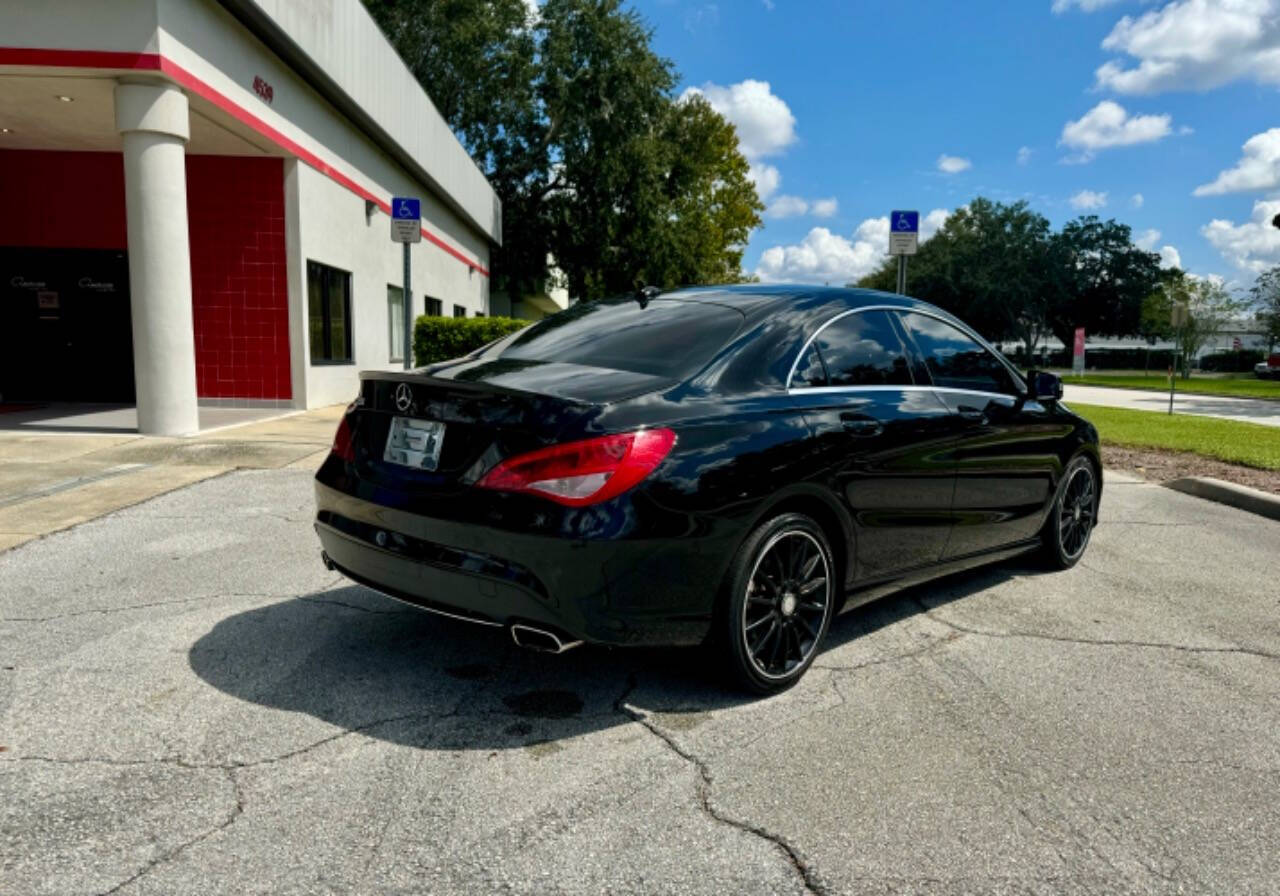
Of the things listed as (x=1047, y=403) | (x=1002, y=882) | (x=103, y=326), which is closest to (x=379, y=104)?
(x=103, y=326)

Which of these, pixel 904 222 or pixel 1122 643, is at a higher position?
pixel 904 222

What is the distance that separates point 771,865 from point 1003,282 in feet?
259

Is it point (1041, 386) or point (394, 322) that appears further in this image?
point (394, 322)

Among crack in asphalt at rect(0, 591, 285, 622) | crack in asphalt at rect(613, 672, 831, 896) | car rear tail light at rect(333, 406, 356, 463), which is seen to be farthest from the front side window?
crack in asphalt at rect(0, 591, 285, 622)

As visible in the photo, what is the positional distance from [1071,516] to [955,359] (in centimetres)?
165

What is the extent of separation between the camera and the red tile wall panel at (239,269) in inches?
538

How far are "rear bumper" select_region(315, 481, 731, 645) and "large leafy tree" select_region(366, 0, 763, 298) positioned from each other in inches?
1285

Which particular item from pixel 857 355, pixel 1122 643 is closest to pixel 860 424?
pixel 857 355

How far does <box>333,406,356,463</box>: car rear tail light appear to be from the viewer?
3719 millimetres

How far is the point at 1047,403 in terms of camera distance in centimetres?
542

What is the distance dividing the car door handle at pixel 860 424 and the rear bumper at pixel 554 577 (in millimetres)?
936

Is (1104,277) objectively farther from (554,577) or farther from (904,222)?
(554,577)

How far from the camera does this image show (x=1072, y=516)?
5.73 metres

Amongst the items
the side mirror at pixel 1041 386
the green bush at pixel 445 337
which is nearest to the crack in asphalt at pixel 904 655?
the side mirror at pixel 1041 386
